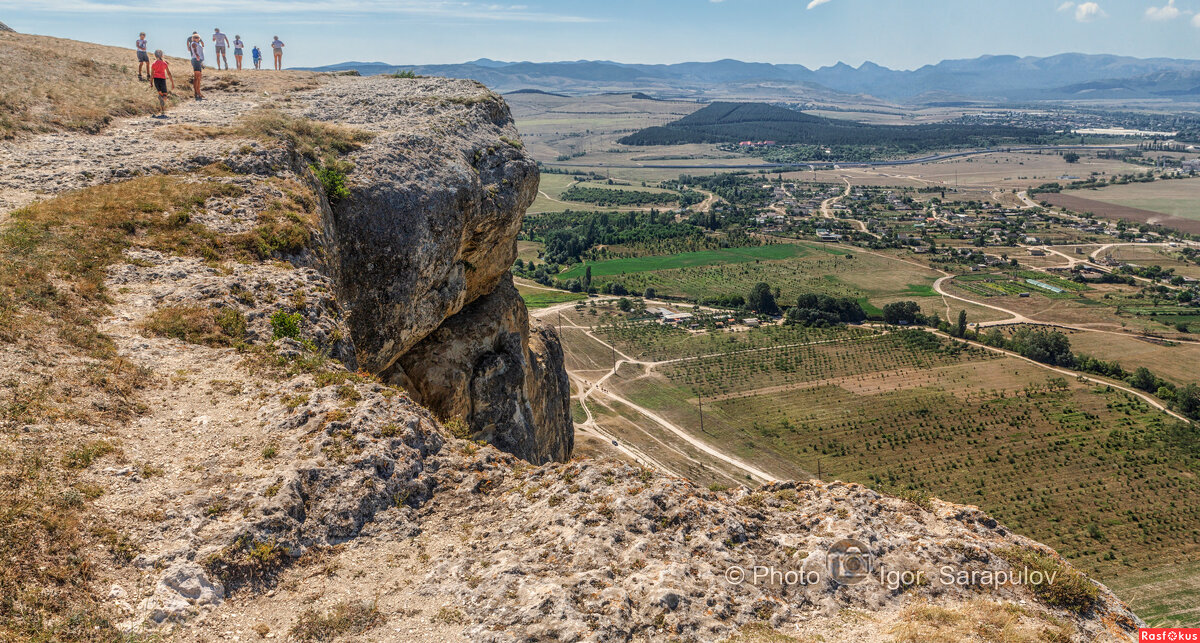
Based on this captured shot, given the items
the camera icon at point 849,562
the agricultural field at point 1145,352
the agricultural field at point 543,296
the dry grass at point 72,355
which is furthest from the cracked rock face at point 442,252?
the agricultural field at point 1145,352

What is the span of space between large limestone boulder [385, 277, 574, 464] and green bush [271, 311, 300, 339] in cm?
748

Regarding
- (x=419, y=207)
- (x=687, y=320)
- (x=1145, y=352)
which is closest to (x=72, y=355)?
(x=419, y=207)

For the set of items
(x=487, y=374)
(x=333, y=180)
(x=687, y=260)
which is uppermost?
(x=333, y=180)

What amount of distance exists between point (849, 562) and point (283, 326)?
11.7 metres

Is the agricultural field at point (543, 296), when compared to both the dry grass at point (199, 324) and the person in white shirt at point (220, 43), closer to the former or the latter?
the person in white shirt at point (220, 43)

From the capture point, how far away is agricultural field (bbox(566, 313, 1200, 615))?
161 ft

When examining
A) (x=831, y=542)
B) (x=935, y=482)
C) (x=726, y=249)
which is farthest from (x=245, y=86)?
(x=726, y=249)

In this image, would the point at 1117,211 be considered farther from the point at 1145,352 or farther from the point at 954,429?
the point at 954,429

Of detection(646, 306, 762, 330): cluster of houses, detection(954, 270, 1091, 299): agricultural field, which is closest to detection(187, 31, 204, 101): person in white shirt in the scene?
detection(646, 306, 762, 330): cluster of houses

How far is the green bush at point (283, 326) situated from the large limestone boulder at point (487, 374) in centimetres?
748

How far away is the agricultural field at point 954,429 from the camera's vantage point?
161ft

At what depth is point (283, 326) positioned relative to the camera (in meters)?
13.7

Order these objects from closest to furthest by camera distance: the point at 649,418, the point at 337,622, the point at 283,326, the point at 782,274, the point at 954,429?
1. the point at 337,622
2. the point at 283,326
3. the point at 954,429
4. the point at 649,418
5. the point at 782,274

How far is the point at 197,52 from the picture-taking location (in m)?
25.5
